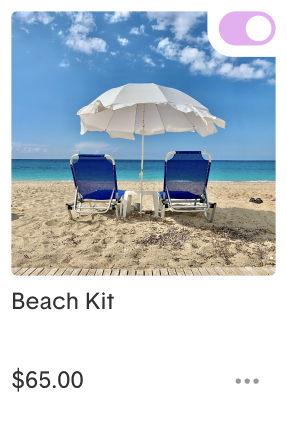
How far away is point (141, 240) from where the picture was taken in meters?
3.60

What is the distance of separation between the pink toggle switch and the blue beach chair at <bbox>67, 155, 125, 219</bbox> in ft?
9.69

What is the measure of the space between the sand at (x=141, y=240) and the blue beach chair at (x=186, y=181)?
1.06ft

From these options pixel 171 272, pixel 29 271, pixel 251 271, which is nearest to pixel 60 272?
pixel 29 271

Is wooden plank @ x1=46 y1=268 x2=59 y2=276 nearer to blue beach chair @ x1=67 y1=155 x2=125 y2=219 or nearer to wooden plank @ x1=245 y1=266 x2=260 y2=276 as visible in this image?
blue beach chair @ x1=67 y1=155 x2=125 y2=219

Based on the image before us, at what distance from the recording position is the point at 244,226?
436 cm

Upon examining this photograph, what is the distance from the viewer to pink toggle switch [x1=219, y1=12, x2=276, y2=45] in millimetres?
1593

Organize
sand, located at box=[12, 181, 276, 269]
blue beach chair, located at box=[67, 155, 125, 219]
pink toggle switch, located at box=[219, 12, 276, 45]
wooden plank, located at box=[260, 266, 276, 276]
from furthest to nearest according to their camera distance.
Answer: blue beach chair, located at box=[67, 155, 125, 219] < sand, located at box=[12, 181, 276, 269] < wooden plank, located at box=[260, 266, 276, 276] < pink toggle switch, located at box=[219, 12, 276, 45]

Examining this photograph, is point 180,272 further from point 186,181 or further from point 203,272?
point 186,181

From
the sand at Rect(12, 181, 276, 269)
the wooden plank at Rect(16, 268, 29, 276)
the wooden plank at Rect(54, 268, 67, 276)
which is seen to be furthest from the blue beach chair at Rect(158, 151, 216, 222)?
the wooden plank at Rect(16, 268, 29, 276)

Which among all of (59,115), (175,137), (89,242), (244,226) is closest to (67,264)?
(89,242)

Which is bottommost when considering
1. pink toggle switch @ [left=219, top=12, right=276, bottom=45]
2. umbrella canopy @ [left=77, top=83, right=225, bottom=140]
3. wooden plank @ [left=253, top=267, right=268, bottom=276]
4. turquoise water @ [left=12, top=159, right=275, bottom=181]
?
wooden plank @ [left=253, top=267, right=268, bottom=276]
